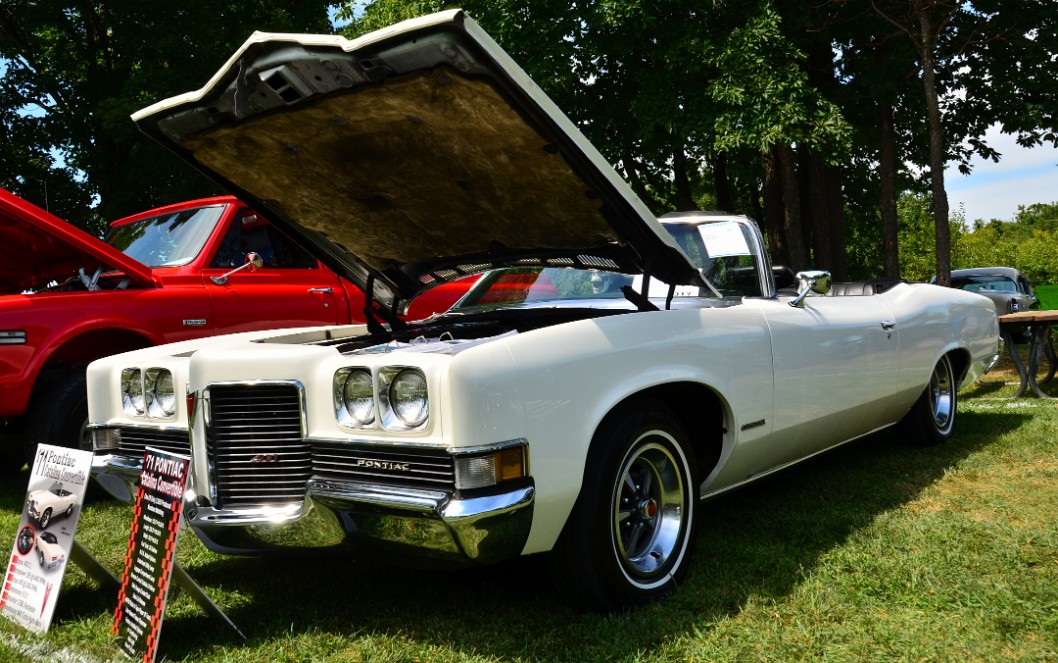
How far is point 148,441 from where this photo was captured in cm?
341

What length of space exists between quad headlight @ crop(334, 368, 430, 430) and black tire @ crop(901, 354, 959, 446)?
4004 millimetres

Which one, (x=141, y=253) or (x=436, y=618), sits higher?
(x=141, y=253)

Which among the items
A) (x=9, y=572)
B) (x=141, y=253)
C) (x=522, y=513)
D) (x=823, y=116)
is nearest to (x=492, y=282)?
(x=522, y=513)

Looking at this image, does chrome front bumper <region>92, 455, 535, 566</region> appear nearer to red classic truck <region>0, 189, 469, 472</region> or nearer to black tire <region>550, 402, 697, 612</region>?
black tire <region>550, 402, 697, 612</region>

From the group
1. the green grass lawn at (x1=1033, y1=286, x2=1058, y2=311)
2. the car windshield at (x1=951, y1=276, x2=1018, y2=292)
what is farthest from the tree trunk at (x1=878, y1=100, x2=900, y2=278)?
the car windshield at (x1=951, y1=276, x2=1018, y2=292)

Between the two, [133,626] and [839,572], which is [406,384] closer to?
[133,626]

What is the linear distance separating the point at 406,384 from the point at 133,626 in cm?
120

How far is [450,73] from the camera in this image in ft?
8.86

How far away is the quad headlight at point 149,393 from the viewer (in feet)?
11.0

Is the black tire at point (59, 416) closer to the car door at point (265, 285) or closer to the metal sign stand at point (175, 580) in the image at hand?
the car door at point (265, 285)

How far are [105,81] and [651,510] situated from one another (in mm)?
15359

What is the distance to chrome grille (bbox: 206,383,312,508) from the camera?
281cm

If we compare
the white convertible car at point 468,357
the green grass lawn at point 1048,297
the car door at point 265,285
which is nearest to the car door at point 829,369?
the white convertible car at point 468,357

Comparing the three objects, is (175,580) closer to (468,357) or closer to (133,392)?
(133,392)
